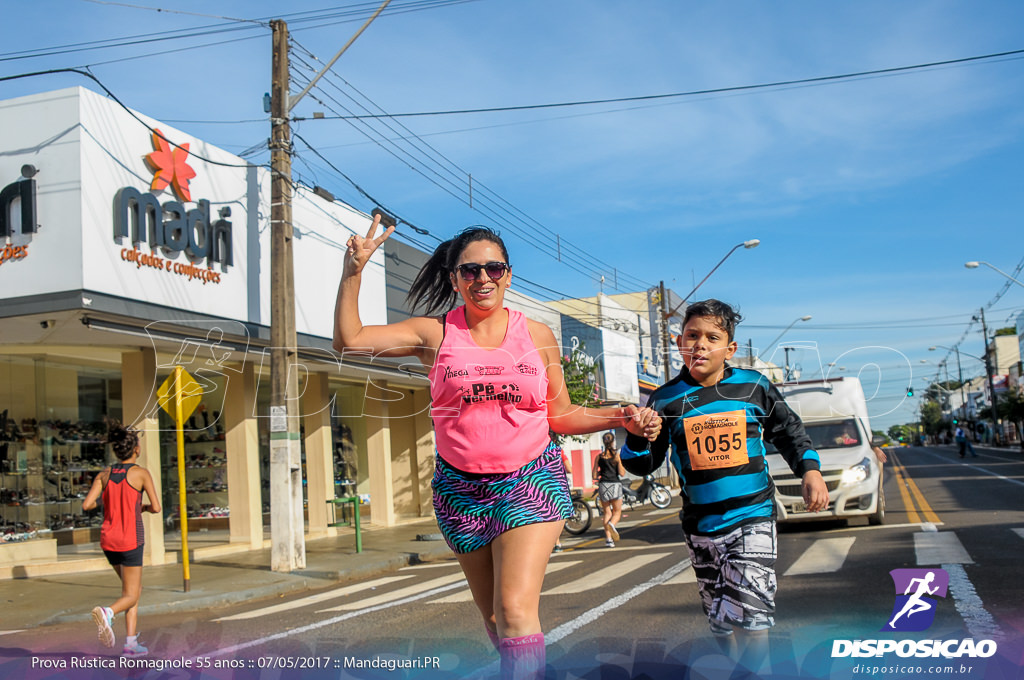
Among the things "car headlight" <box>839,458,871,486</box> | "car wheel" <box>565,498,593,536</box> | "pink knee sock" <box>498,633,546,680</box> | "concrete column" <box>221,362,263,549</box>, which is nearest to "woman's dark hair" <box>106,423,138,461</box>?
"pink knee sock" <box>498,633,546,680</box>

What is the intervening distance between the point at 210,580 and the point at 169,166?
6560 millimetres

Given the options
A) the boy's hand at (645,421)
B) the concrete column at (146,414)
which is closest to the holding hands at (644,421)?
the boy's hand at (645,421)

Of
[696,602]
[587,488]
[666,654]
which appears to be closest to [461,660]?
[666,654]

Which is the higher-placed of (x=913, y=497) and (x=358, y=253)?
(x=358, y=253)

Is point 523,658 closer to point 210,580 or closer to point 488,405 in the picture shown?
point 488,405

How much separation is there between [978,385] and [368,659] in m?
146

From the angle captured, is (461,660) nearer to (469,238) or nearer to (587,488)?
(469,238)

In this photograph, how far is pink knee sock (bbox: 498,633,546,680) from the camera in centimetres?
345

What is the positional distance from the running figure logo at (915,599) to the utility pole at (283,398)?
8.69m

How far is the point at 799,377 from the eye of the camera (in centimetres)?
564

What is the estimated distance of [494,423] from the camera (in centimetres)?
380

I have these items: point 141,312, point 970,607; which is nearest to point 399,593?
point 970,607

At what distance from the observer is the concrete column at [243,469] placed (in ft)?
58.5

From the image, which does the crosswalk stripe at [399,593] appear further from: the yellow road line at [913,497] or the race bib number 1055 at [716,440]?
the yellow road line at [913,497]
